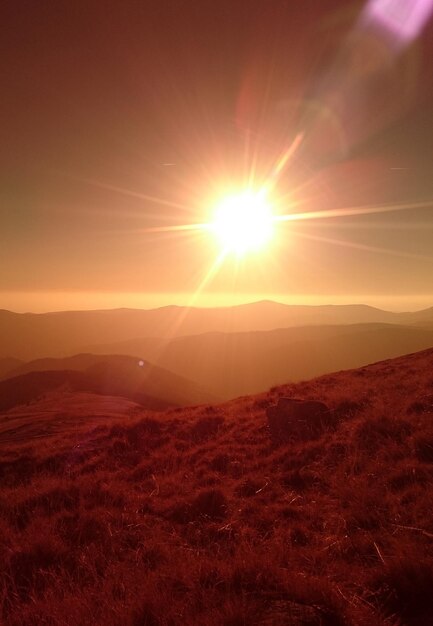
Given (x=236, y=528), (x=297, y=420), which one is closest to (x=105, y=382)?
(x=297, y=420)

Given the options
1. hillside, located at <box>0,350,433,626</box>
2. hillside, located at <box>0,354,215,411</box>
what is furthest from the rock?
hillside, located at <box>0,354,215,411</box>

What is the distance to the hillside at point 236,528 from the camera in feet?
10.9

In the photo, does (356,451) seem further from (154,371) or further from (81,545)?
Result: (154,371)

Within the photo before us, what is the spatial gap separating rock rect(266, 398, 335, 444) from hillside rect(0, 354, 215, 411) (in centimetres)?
3989

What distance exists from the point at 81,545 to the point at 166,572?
6.87 feet

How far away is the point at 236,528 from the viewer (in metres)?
5.66

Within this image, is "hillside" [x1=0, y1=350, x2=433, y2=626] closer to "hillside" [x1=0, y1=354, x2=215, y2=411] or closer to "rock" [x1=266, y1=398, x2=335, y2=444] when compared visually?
"rock" [x1=266, y1=398, x2=335, y2=444]

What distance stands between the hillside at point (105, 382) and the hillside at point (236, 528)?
1606 inches

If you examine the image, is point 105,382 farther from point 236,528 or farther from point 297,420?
point 236,528

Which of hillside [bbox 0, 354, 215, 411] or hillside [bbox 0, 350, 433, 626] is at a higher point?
hillside [bbox 0, 350, 433, 626]

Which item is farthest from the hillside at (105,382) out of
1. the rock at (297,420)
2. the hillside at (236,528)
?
the hillside at (236,528)

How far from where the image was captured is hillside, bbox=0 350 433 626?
332 centimetres

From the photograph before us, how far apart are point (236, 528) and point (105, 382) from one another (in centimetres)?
9480

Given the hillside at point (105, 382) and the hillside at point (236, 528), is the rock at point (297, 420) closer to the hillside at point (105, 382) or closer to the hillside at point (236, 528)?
the hillside at point (236, 528)
